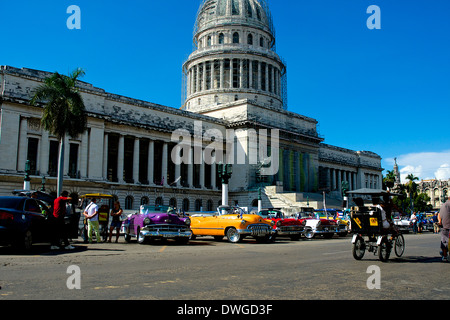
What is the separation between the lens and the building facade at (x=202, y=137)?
130ft

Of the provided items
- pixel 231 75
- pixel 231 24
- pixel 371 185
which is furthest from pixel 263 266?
pixel 371 185

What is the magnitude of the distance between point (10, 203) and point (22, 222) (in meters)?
0.72

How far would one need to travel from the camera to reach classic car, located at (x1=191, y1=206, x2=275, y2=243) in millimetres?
19406

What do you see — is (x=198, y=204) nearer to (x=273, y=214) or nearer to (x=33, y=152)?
(x=33, y=152)

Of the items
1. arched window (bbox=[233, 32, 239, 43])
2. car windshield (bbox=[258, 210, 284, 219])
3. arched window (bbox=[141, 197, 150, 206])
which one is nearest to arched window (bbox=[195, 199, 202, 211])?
arched window (bbox=[141, 197, 150, 206])

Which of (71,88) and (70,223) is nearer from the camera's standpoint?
(70,223)

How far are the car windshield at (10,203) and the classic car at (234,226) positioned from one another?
957 cm

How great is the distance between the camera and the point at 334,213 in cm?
3256

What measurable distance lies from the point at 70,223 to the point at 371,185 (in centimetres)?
7972

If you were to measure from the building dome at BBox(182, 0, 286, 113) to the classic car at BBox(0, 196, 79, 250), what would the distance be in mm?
55378

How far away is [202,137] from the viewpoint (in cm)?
5366

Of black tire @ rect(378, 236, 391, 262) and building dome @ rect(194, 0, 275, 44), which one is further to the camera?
building dome @ rect(194, 0, 275, 44)

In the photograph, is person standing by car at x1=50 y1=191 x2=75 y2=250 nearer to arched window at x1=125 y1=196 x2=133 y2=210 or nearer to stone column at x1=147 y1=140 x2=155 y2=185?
arched window at x1=125 y1=196 x2=133 y2=210
